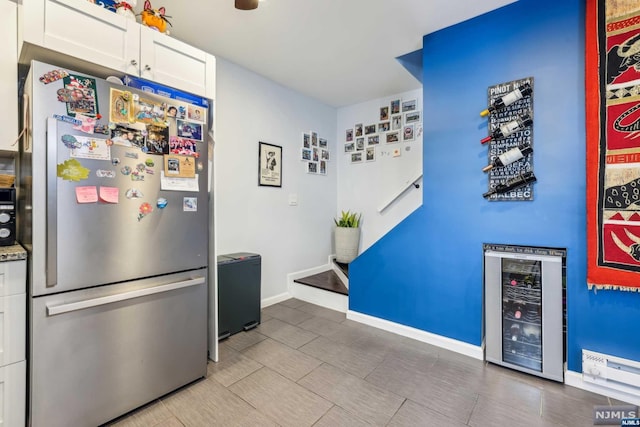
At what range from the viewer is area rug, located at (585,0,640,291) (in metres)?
1.61

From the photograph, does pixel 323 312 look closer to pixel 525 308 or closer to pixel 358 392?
pixel 358 392

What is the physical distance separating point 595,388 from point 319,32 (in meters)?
3.11

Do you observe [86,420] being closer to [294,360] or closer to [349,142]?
[294,360]

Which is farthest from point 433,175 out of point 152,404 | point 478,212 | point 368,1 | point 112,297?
point 152,404

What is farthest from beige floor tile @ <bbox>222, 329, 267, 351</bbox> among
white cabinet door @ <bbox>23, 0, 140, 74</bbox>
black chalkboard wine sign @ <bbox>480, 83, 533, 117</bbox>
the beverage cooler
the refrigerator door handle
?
black chalkboard wine sign @ <bbox>480, 83, 533, 117</bbox>

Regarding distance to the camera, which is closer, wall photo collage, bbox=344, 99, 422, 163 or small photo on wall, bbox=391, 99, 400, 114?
wall photo collage, bbox=344, 99, 422, 163

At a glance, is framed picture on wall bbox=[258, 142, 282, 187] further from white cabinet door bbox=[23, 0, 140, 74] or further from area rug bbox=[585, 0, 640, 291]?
area rug bbox=[585, 0, 640, 291]

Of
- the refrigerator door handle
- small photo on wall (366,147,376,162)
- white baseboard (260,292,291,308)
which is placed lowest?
white baseboard (260,292,291,308)

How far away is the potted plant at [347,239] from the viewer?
3695 millimetres

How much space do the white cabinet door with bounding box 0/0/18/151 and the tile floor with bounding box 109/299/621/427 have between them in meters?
1.67

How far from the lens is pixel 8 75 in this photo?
151cm

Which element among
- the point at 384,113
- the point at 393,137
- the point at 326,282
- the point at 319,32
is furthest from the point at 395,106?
the point at 326,282

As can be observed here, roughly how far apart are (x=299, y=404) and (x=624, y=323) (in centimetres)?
199

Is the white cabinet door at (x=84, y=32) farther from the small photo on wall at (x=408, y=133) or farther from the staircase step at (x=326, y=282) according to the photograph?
the small photo on wall at (x=408, y=133)
